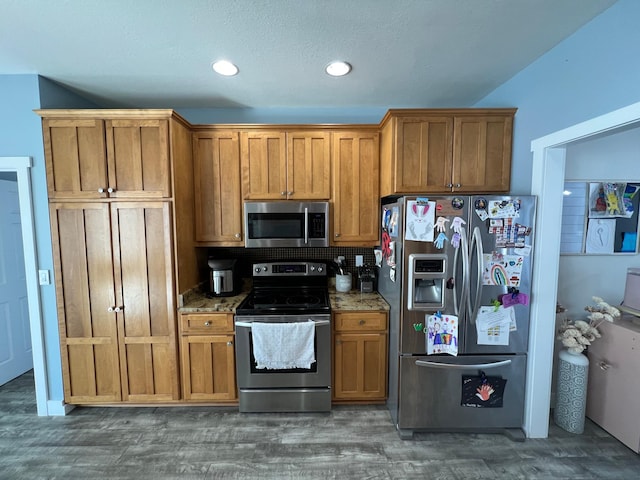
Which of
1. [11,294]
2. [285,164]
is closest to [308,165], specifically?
[285,164]

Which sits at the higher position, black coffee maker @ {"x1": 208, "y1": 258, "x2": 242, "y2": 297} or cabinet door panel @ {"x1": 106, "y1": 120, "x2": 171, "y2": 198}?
Result: cabinet door panel @ {"x1": 106, "y1": 120, "x2": 171, "y2": 198}

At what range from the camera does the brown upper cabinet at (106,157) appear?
6.74 feet

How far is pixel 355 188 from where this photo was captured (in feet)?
8.13

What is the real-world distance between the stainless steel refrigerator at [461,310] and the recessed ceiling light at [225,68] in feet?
5.18

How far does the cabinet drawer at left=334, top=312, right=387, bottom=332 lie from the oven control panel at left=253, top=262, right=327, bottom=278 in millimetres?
551

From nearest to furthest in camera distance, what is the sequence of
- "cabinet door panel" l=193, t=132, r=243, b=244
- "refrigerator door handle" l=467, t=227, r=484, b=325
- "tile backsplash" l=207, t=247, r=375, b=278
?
"refrigerator door handle" l=467, t=227, r=484, b=325 < "cabinet door panel" l=193, t=132, r=243, b=244 < "tile backsplash" l=207, t=247, r=375, b=278

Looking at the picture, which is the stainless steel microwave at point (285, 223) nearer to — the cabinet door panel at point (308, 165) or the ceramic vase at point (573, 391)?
the cabinet door panel at point (308, 165)

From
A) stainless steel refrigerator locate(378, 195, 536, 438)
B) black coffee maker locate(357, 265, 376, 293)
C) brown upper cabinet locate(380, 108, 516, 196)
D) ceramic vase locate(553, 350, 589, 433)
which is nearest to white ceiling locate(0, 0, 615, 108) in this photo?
brown upper cabinet locate(380, 108, 516, 196)

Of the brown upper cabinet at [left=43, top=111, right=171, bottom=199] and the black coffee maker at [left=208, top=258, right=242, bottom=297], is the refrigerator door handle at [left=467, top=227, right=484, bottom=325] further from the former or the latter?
the brown upper cabinet at [left=43, top=111, right=171, bottom=199]

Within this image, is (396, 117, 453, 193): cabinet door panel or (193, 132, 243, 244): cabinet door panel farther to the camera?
(193, 132, 243, 244): cabinet door panel

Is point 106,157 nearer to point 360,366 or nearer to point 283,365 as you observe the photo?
point 283,365

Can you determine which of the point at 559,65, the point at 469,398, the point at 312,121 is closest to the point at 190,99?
the point at 312,121

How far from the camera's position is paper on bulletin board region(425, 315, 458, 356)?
1894 millimetres

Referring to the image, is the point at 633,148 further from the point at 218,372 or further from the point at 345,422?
the point at 218,372
